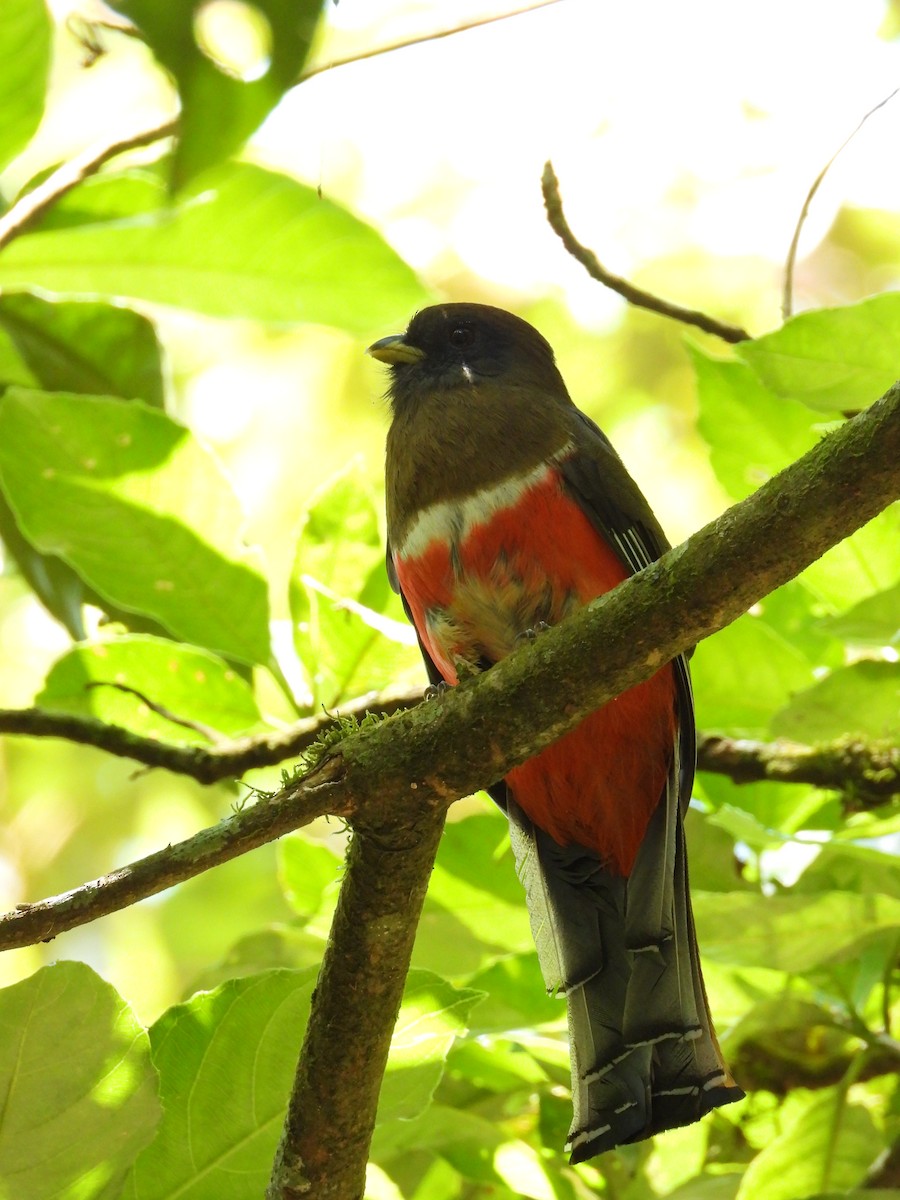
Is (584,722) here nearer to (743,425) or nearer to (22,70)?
(743,425)

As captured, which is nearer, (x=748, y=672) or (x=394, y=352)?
(x=748, y=672)

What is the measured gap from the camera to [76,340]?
3.23 m

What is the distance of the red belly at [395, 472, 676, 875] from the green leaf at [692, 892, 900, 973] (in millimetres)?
369

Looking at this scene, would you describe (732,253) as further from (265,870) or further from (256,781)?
(256,781)

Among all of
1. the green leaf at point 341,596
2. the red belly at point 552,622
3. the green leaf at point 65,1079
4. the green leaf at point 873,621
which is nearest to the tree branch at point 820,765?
the red belly at point 552,622

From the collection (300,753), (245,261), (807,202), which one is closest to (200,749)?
(300,753)

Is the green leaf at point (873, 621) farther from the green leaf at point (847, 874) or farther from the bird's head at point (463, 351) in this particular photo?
the bird's head at point (463, 351)

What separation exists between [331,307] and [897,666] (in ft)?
4.46

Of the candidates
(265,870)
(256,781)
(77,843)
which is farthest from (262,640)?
(77,843)

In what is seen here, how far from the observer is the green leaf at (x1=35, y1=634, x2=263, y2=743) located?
275 centimetres

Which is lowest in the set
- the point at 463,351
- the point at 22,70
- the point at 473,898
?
Answer: the point at 473,898

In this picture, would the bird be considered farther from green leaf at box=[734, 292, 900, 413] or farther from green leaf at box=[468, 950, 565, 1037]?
green leaf at box=[734, 292, 900, 413]

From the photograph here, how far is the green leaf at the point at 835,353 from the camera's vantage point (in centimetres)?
225

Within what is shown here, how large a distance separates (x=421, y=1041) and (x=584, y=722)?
671 millimetres
